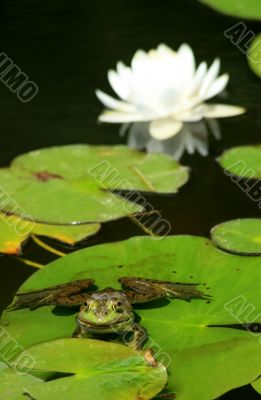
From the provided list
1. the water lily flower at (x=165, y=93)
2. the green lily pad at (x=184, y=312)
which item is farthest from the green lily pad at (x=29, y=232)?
the water lily flower at (x=165, y=93)

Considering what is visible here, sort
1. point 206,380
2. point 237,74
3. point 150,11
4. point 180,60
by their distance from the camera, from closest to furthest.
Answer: point 206,380, point 180,60, point 237,74, point 150,11

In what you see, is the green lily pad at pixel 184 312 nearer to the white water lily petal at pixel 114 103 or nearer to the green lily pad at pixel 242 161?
the green lily pad at pixel 242 161

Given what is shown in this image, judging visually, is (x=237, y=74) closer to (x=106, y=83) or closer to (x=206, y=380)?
(x=106, y=83)

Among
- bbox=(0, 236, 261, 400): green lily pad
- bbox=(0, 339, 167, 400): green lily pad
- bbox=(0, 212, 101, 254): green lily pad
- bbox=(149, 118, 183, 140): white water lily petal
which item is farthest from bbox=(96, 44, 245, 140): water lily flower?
bbox=(0, 339, 167, 400): green lily pad

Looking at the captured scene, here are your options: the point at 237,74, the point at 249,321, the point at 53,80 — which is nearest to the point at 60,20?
the point at 53,80

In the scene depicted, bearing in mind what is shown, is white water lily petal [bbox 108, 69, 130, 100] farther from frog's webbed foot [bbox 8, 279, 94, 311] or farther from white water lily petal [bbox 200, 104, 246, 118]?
frog's webbed foot [bbox 8, 279, 94, 311]
